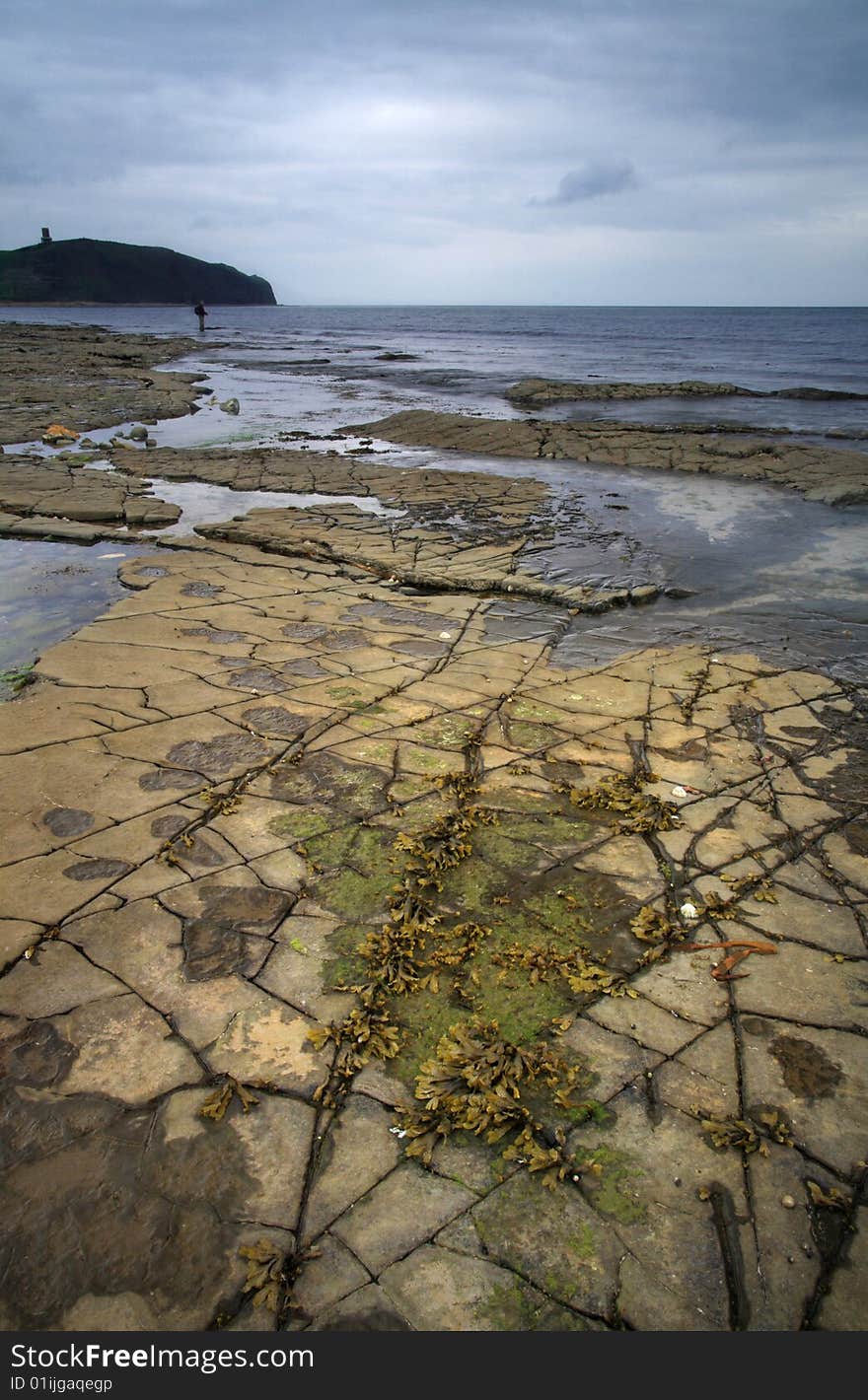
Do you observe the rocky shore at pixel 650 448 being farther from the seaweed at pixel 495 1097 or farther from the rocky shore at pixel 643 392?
the seaweed at pixel 495 1097

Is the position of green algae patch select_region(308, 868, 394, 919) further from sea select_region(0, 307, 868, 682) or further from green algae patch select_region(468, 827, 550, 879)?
sea select_region(0, 307, 868, 682)

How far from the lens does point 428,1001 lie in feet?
7.72

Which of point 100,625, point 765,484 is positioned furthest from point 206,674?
point 765,484

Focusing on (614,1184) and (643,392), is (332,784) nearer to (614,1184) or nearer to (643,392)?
(614,1184)

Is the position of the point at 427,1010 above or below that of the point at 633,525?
below

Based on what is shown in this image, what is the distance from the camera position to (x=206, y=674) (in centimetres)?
448

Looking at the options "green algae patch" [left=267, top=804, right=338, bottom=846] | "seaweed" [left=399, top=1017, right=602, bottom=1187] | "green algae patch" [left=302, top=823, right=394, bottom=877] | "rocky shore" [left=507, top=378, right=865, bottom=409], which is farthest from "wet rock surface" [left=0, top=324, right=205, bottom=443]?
"seaweed" [left=399, top=1017, right=602, bottom=1187]

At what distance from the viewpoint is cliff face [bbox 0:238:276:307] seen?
318 feet

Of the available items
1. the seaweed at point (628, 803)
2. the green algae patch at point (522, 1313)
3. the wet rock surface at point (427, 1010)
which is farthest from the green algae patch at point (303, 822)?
the green algae patch at point (522, 1313)

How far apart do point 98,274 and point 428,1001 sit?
124 meters

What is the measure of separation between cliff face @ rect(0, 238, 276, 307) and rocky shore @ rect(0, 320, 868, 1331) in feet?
336

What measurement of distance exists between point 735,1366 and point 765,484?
469 inches

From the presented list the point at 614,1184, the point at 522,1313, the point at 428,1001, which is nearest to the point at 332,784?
the point at 428,1001

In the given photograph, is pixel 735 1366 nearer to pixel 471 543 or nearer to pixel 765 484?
pixel 471 543
